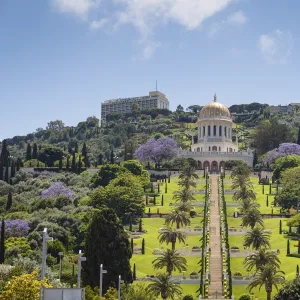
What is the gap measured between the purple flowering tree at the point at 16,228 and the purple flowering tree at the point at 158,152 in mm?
62078

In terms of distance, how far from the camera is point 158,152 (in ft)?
443

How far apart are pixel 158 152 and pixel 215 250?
66.5m

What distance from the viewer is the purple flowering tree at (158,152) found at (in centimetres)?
13550

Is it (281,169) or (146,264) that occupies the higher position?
(281,169)

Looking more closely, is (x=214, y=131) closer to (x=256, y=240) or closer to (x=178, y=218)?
(x=178, y=218)

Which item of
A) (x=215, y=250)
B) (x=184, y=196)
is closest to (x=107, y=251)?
(x=215, y=250)

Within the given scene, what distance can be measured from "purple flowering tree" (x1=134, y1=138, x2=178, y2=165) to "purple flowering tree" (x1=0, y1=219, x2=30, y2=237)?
62.1 meters

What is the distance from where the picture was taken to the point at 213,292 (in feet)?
192

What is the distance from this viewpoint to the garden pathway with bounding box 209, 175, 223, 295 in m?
60.0

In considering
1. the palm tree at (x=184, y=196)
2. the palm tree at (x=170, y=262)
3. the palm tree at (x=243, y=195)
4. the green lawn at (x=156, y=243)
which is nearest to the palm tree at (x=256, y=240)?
the green lawn at (x=156, y=243)

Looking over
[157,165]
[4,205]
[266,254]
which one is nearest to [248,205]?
[266,254]

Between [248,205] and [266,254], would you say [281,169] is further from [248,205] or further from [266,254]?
[266,254]

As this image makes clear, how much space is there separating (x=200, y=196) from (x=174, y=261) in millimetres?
37670

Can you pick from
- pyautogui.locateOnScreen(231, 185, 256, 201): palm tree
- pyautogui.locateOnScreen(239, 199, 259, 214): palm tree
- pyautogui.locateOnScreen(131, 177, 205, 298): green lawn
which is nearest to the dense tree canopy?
pyautogui.locateOnScreen(131, 177, 205, 298): green lawn
